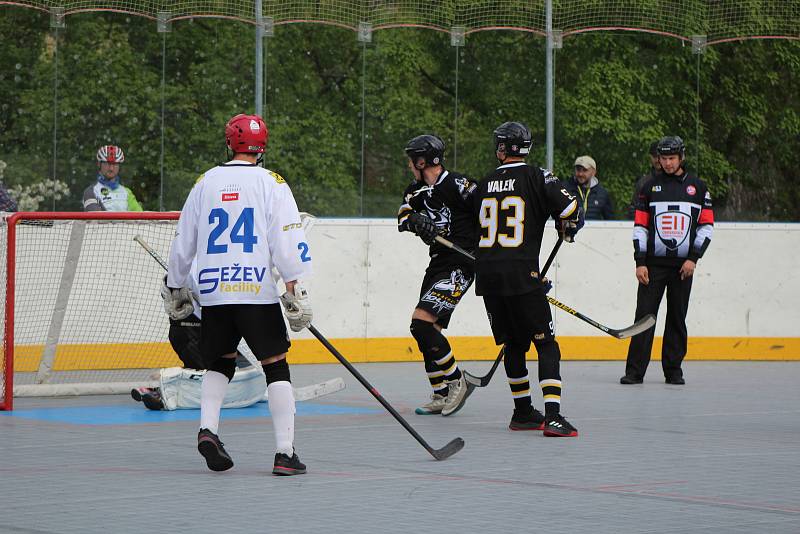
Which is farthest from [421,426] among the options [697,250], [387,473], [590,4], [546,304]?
[590,4]

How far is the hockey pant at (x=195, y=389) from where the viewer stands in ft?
31.2

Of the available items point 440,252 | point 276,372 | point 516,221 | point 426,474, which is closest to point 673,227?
point 440,252

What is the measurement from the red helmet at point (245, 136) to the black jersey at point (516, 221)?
1.91 m

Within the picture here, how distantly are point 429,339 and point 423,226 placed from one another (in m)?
0.71

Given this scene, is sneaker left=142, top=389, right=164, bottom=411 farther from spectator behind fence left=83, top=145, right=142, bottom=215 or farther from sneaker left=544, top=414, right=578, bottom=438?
spectator behind fence left=83, top=145, right=142, bottom=215

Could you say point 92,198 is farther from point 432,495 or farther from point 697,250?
point 432,495

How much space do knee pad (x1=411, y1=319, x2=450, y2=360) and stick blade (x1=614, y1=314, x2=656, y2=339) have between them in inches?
62.5

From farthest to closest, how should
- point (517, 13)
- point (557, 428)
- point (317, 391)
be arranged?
point (517, 13), point (317, 391), point (557, 428)

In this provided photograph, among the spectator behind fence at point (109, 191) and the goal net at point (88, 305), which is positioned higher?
the spectator behind fence at point (109, 191)

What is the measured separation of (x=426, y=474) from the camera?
6777mm

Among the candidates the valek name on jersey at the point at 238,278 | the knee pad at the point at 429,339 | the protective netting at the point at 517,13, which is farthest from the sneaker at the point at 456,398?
the protective netting at the point at 517,13

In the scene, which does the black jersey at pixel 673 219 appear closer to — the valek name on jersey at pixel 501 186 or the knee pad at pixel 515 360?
the knee pad at pixel 515 360

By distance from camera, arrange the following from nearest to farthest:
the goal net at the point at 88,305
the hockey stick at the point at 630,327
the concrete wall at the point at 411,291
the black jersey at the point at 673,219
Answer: the hockey stick at the point at 630,327
the goal net at the point at 88,305
the black jersey at the point at 673,219
the concrete wall at the point at 411,291

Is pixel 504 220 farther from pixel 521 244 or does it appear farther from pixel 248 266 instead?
pixel 248 266
